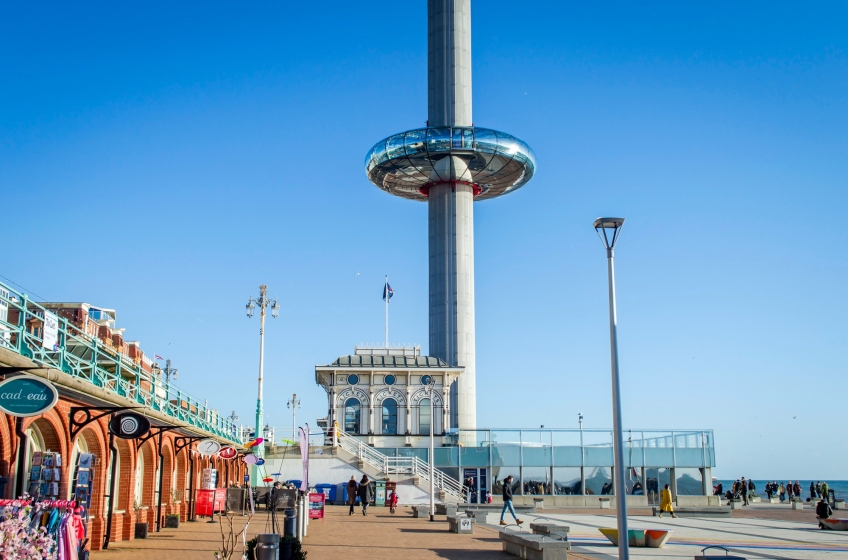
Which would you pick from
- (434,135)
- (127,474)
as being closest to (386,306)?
(434,135)

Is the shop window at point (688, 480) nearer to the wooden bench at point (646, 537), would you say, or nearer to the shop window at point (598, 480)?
the shop window at point (598, 480)

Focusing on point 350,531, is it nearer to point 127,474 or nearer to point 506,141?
point 127,474

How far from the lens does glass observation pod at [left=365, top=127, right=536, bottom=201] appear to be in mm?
68062

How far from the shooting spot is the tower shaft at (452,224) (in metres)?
65.6

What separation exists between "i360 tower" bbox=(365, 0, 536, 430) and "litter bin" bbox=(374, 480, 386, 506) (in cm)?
2058

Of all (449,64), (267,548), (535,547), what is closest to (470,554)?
(535,547)

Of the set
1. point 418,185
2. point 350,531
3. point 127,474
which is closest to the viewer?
point 127,474

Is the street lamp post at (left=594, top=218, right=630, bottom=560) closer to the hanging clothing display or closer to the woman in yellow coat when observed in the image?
the hanging clothing display

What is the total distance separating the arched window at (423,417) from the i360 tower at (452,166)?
11390 mm

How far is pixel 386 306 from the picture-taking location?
6375 cm

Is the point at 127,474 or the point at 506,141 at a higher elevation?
the point at 506,141

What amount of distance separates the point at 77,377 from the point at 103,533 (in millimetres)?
5548

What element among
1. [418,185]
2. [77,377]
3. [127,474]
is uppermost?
[418,185]

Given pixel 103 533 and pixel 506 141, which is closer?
pixel 103 533
